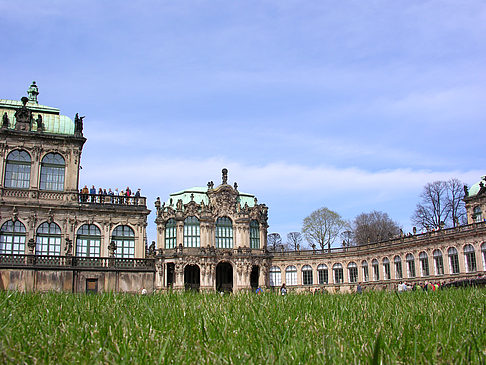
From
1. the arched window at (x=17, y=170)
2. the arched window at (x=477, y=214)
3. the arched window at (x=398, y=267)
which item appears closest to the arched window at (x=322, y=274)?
the arched window at (x=398, y=267)

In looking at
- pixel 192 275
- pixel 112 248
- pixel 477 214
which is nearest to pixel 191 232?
pixel 192 275

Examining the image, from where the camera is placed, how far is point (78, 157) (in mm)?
44562

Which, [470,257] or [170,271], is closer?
[470,257]

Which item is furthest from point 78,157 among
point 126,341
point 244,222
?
→ point 126,341

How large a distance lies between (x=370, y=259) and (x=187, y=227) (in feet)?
80.4

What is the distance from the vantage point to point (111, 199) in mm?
45281

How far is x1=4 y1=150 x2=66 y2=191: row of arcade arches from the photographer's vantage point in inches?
1670

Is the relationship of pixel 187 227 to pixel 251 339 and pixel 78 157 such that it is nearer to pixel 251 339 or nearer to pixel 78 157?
pixel 78 157

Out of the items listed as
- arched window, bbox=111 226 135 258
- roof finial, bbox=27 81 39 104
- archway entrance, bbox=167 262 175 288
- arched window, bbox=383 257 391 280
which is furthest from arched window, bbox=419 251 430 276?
roof finial, bbox=27 81 39 104

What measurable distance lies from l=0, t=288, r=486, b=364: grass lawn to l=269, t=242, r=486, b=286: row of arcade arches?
156 feet

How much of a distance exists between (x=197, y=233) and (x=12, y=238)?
24243 mm

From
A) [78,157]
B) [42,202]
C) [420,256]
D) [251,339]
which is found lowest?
[251,339]

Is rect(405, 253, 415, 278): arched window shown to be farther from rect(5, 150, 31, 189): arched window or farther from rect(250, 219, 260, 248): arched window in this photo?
rect(5, 150, 31, 189): arched window

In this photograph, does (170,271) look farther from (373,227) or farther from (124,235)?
(373,227)
